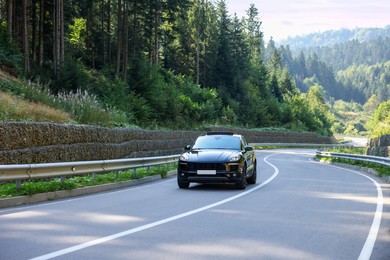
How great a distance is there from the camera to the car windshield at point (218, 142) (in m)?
17.0

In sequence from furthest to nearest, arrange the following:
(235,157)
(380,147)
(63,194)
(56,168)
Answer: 1. (380,147)
2. (235,157)
3. (56,168)
4. (63,194)

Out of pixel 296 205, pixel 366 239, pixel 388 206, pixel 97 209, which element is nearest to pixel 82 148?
pixel 97 209

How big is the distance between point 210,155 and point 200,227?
6.95 meters

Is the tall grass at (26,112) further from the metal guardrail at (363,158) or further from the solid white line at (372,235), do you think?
the metal guardrail at (363,158)

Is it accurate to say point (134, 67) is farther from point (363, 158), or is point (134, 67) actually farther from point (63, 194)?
point (63, 194)

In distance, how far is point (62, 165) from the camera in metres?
14.3

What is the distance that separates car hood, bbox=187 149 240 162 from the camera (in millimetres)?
15570

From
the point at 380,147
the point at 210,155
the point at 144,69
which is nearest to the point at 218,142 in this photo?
the point at 210,155

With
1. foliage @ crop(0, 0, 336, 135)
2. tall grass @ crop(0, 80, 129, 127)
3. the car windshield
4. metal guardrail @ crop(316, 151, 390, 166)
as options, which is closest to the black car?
the car windshield

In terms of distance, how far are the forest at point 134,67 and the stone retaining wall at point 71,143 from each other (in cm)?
126

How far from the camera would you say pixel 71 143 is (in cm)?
1764

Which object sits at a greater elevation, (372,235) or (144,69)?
(144,69)

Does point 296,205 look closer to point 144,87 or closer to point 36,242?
point 36,242

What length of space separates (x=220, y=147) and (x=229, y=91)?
197 ft
